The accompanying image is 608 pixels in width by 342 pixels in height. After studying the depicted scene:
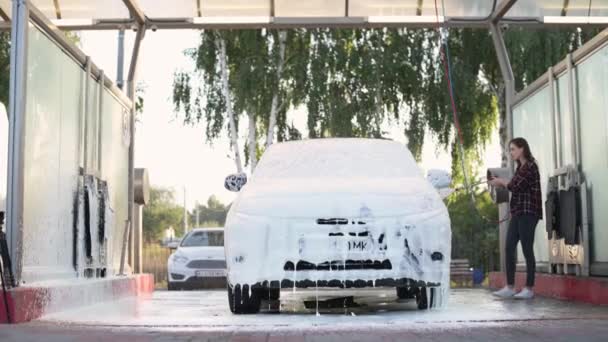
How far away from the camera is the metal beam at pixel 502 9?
40.0 feet

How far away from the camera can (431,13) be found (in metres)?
12.9

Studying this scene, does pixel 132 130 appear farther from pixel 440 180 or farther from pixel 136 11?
pixel 440 180

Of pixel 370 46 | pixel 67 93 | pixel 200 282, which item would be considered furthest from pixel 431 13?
pixel 370 46

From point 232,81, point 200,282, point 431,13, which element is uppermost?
point 232,81

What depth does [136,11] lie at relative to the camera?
41.8 feet

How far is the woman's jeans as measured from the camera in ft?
33.1

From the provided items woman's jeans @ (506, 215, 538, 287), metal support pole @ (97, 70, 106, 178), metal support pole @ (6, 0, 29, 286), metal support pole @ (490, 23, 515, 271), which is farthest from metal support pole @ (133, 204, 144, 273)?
metal support pole @ (6, 0, 29, 286)

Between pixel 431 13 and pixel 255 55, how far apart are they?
538 inches

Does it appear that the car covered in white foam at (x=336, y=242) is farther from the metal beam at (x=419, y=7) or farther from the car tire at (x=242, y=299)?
the metal beam at (x=419, y=7)

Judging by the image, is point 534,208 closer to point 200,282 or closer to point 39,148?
point 39,148

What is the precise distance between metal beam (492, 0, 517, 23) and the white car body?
29.4 feet

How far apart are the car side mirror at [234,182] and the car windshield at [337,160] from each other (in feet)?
0.63

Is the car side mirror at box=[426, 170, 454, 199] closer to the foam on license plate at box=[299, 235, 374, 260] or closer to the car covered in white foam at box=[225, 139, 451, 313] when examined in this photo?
the car covered in white foam at box=[225, 139, 451, 313]

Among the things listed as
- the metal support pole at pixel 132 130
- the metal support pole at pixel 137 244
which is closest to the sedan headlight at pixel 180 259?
the metal support pole at pixel 137 244
